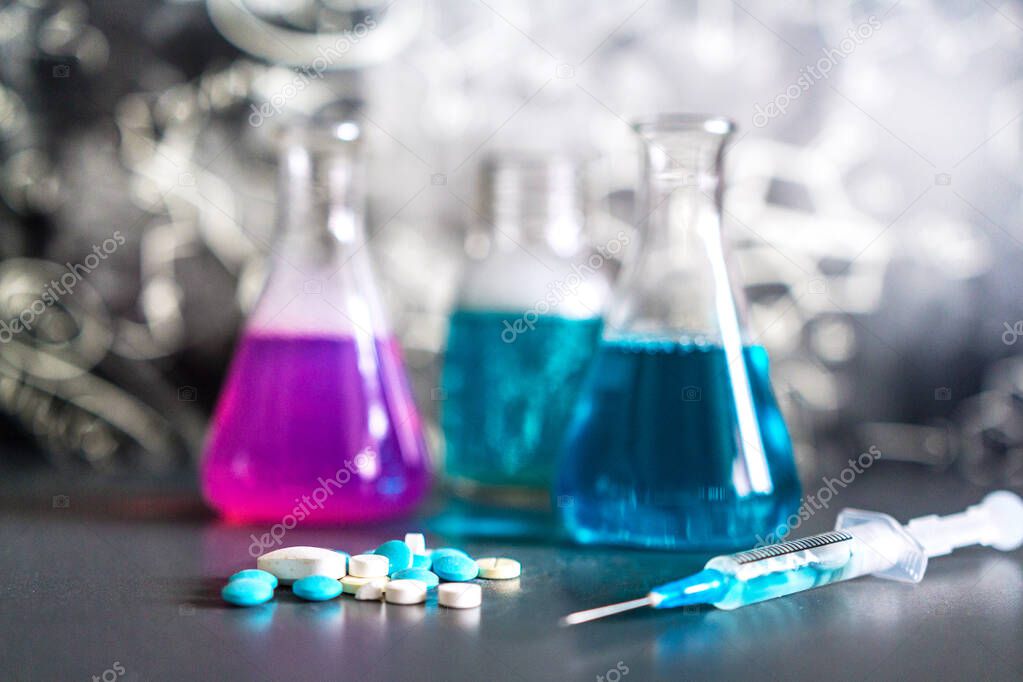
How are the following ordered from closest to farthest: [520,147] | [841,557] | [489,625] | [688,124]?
[489,625] < [841,557] < [688,124] < [520,147]

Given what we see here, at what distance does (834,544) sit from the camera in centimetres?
85

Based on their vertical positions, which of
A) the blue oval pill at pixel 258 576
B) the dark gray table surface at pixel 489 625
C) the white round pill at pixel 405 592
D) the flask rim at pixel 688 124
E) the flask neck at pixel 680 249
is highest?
the flask rim at pixel 688 124

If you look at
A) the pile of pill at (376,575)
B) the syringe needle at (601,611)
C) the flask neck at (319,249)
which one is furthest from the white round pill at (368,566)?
the flask neck at (319,249)

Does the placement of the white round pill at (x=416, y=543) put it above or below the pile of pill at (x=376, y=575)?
above

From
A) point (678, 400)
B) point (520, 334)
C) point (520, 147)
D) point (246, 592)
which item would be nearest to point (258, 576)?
point (246, 592)

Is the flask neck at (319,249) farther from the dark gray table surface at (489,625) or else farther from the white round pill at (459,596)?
the white round pill at (459,596)

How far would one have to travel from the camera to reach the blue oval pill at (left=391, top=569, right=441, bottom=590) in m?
0.82

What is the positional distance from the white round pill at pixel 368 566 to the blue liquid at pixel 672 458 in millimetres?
204

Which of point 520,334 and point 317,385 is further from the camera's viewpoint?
point 520,334

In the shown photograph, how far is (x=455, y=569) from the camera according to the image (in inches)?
33.2

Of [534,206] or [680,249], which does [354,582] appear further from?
[534,206]

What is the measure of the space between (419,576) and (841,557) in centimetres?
34

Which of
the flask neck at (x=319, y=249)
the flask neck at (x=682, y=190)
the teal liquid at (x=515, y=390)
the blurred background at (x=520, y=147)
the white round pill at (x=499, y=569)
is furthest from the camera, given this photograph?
the blurred background at (x=520, y=147)

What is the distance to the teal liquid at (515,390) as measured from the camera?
1213mm
